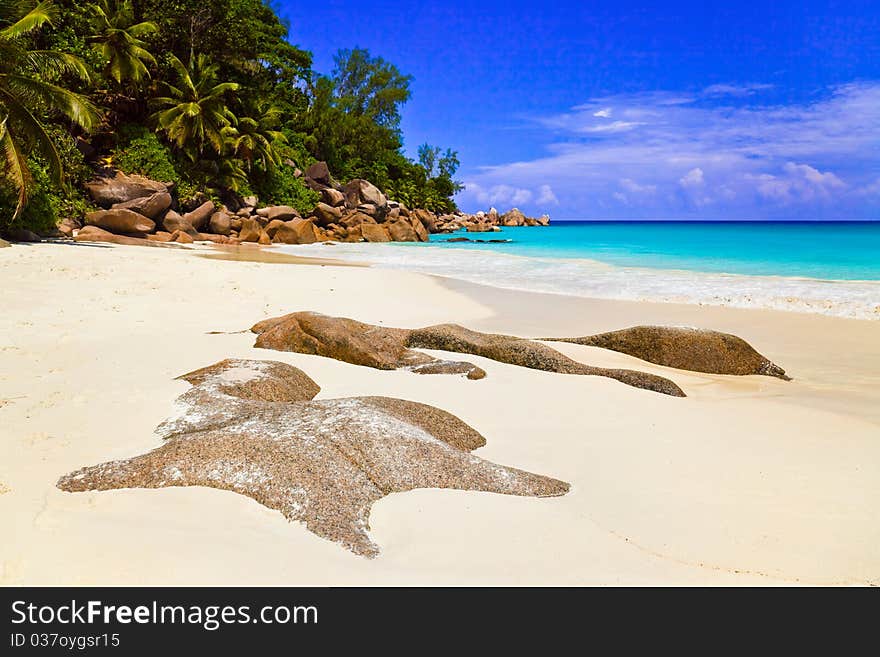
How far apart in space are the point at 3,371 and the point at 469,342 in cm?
459

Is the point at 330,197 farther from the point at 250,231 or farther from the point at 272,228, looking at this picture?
the point at 250,231

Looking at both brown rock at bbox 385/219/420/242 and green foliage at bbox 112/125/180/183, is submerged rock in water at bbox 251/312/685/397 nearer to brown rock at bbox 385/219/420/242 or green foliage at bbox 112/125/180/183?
green foliage at bbox 112/125/180/183

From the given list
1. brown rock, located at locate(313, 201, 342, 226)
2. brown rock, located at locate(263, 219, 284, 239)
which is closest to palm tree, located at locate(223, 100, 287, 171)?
brown rock, located at locate(313, 201, 342, 226)

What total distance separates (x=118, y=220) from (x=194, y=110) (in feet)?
27.4

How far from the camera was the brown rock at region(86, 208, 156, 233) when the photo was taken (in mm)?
23516

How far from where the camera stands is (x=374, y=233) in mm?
37938

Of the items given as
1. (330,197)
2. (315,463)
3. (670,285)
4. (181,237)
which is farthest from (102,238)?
(315,463)

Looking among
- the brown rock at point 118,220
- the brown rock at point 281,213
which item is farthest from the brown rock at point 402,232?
the brown rock at point 118,220

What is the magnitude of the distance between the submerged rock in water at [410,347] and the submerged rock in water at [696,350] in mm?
1322

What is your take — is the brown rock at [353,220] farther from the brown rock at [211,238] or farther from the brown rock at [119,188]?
the brown rock at [119,188]

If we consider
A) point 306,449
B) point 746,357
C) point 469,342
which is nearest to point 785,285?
point 746,357

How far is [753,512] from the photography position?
318 centimetres

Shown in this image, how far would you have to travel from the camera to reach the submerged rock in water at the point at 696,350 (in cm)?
699
